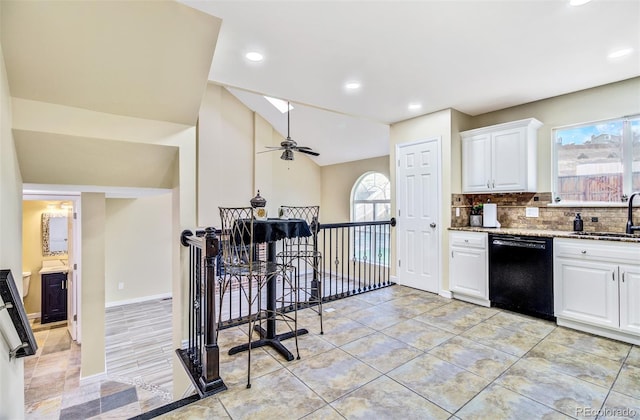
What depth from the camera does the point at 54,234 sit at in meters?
6.03

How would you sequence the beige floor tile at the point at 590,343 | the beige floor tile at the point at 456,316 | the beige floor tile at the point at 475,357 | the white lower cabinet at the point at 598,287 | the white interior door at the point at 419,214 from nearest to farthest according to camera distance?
the beige floor tile at the point at 475,357, the beige floor tile at the point at 590,343, the white lower cabinet at the point at 598,287, the beige floor tile at the point at 456,316, the white interior door at the point at 419,214

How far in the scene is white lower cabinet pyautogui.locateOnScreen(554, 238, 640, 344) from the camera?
258 centimetres

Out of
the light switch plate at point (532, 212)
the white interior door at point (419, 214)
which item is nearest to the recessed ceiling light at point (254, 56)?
the white interior door at point (419, 214)

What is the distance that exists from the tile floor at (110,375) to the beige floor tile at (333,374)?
Answer: 2398 mm

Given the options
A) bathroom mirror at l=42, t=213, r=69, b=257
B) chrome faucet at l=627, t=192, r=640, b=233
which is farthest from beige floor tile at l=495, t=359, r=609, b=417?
bathroom mirror at l=42, t=213, r=69, b=257

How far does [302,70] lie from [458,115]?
7.83 feet

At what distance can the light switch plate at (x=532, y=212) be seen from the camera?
146 inches

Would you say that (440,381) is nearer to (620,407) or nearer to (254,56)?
(620,407)

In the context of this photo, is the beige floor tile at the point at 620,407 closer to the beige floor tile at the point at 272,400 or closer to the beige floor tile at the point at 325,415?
the beige floor tile at the point at 325,415

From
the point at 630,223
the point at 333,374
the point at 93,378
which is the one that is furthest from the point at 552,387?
the point at 93,378

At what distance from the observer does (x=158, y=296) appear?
255 inches

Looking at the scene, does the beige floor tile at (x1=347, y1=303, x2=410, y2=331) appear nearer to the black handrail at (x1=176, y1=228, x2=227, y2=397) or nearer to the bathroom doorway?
the black handrail at (x1=176, y1=228, x2=227, y2=397)

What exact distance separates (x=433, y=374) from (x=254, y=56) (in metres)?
2.99

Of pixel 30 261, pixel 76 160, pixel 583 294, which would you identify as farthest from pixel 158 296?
pixel 583 294
